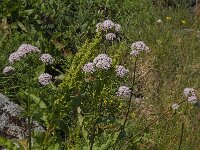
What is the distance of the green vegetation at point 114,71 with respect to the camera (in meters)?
4.26

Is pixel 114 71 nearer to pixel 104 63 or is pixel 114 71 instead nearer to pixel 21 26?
pixel 104 63

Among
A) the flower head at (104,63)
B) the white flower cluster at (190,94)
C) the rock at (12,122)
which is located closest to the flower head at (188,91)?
the white flower cluster at (190,94)

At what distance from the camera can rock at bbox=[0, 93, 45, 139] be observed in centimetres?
460

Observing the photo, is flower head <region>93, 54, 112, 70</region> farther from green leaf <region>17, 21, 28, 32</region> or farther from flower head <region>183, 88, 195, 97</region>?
green leaf <region>17, 21, 28, 32</region>

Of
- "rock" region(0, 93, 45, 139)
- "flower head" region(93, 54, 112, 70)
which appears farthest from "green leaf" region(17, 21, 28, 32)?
"flower head" region(93, 54, 112, 70)

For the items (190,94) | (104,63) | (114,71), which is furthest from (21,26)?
(104,63)

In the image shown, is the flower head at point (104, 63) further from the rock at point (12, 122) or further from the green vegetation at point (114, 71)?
the rock at point (12, 122)

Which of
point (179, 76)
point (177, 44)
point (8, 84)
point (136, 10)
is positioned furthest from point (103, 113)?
point (136, 10)

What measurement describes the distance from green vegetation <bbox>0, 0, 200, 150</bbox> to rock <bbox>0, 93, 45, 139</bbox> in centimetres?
17

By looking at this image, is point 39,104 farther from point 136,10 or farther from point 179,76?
point 136,10

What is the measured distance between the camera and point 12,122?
4.71 meters

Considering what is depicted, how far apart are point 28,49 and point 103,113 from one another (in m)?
2.33

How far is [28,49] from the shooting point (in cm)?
351

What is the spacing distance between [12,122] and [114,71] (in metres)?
1.65
